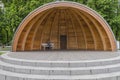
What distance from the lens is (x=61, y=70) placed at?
12.0 meters

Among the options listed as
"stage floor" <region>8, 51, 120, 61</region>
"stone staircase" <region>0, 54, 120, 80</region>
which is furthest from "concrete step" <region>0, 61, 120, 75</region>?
"stage floor" <region>8, 51, 120, 61</region>

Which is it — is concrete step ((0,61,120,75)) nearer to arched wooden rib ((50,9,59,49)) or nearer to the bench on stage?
the bench on stage

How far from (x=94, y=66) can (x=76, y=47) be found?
9.47 m

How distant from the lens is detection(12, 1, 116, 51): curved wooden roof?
1958cm

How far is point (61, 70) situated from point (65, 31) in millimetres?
10727

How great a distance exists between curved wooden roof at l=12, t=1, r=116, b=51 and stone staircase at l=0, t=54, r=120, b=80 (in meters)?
6.24

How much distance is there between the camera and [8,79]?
12320mm

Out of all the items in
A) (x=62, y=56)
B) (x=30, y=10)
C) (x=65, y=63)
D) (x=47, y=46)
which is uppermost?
(x=30, y=10)

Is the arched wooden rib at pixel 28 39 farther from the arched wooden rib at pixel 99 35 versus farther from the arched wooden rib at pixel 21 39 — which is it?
the arched wooden rib at pixel 99 35

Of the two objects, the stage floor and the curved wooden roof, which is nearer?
the stage floor

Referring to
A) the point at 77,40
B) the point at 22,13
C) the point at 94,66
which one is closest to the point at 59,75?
the point at 94,66

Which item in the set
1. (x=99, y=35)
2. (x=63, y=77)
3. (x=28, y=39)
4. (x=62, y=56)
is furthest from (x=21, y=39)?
(x=63, y=77)

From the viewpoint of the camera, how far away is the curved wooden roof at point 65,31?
1958 centimetres

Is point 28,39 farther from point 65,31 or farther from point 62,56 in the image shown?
point 62,56
